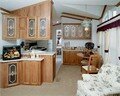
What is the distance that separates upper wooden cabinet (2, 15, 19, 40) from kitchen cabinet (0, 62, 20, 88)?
948mm

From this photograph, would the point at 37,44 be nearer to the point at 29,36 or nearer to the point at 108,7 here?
the point at 29,36

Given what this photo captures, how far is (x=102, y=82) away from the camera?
3738 millimetres

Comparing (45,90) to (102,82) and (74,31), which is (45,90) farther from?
(74,31)

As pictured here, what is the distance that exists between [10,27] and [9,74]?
4.89 ft

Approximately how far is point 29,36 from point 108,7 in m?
3.31

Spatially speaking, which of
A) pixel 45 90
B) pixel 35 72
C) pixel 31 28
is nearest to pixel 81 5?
pixel 31 28

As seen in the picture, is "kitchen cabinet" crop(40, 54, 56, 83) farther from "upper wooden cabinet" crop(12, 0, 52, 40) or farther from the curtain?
the curtain

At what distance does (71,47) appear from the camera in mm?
9469

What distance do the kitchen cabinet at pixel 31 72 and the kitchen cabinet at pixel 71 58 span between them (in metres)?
4.21

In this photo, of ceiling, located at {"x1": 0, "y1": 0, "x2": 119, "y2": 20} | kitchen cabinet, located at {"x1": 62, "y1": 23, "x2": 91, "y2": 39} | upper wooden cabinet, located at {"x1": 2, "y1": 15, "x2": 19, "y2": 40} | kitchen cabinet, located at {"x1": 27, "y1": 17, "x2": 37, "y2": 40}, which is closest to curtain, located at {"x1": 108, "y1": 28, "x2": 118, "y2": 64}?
ceiling, located at {"x1": 0, "y1": 0, "x2": 119, "y2": 20}

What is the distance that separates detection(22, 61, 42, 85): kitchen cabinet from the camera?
501 cm

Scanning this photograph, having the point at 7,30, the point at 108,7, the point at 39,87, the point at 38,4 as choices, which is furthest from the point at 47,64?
the point at 108,7

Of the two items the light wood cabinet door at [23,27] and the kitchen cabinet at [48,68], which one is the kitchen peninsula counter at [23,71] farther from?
the light wood cabinet door at [23,27]

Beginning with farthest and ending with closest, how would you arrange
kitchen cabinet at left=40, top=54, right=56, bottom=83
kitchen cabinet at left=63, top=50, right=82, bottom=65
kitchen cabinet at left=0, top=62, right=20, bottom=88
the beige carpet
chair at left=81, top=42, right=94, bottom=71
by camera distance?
kitchen cabinet at left=63, top=50, right=82, bottom=65 < chair at left=81, top=42, right=94, bottom=71 < kitchen cabinet at left=40, top=54, right=56, bottom=83 < kitchen cabinet at left=0, top=62, right=20, bottom=88 < the beige carpet
